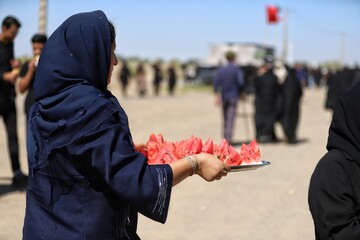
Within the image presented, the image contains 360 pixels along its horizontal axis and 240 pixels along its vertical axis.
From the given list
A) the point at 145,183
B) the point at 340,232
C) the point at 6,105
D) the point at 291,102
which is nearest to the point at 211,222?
the point at 6,105

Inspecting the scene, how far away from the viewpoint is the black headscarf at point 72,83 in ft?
7.82

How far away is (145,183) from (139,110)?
1900cm

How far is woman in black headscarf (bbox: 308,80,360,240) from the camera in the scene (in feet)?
8.94

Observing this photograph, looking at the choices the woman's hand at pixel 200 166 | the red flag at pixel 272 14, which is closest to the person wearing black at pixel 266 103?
the woman's hand at pixel 200 166

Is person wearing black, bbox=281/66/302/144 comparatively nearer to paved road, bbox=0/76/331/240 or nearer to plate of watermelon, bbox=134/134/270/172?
paved road, bbox=0/76/331/240

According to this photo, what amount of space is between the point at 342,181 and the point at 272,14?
4040 cm

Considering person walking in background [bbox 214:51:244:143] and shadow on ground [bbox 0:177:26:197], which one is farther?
person walking in background [bbox 214:51:244:143]

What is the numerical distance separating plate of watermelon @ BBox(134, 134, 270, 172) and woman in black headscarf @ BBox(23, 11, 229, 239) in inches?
11.0

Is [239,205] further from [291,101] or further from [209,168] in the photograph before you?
[291,101]

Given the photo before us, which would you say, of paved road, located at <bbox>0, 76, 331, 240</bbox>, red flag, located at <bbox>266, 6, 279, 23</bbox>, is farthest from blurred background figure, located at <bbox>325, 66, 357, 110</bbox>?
red flag, located at <bbox>266, 6, 279, 23</bbox>

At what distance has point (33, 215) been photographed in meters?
2.56

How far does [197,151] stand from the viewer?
284 cm

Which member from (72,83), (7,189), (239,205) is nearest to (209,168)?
(72,83)

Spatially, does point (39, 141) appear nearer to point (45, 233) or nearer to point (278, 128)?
point (45, 233)
